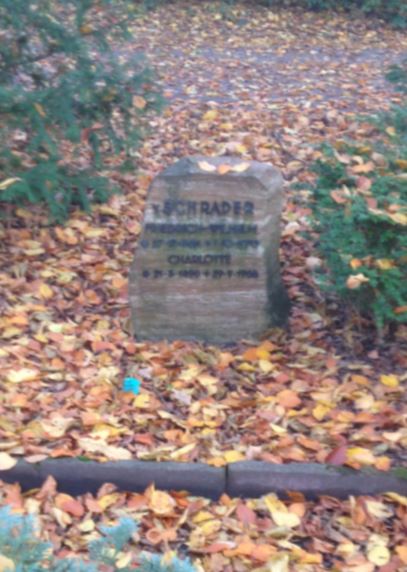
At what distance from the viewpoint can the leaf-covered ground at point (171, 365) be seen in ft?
12.9

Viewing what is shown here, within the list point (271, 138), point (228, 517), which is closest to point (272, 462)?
point (228, 517)

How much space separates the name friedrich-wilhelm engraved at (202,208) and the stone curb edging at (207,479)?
1.48 meters

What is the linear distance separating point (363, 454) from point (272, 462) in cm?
39

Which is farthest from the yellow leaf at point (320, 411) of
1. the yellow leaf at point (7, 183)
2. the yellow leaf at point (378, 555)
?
the yellow leaf at point (7, 183)

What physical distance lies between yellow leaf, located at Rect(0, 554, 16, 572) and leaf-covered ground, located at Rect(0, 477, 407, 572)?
57.1 inches

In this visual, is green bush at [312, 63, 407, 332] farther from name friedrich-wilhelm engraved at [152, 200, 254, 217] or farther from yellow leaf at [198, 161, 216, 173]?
yellow leaf at [198, 161, 216, 173]

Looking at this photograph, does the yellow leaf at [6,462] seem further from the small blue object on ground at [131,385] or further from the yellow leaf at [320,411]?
the yellow leaf at [320,411]

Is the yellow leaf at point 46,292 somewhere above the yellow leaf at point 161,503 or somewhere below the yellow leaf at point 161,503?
above

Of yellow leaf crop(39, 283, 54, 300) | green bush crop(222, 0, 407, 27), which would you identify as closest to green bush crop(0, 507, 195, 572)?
yellow leaf crop(39, 283, 54, 300)

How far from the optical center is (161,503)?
3609 mm

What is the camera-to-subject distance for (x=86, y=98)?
5617mm

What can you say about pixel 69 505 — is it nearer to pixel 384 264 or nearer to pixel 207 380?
pixel 207 380

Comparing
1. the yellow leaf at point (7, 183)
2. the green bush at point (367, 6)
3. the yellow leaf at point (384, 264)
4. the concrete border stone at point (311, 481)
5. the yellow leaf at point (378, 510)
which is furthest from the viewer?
the green bush at point (367, 6)

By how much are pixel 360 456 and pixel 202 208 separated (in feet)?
5.15
